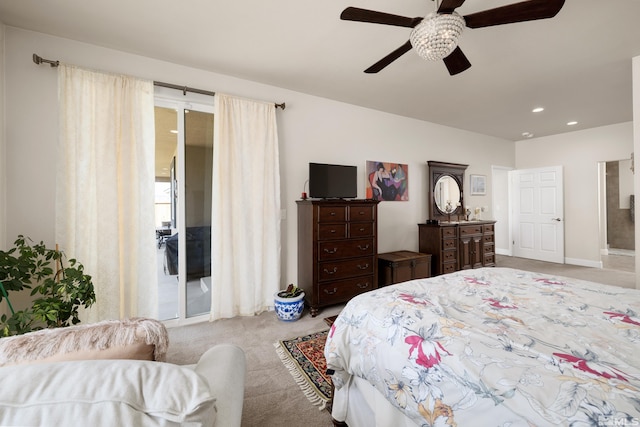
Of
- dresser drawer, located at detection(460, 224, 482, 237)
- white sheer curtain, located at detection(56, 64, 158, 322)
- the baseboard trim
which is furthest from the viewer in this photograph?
the baseboard trim

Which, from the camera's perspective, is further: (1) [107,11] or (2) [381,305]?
(1) [107,11]

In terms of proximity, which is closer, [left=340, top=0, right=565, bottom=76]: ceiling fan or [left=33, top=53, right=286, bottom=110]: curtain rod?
[left=340, top=0, right=565, bottom=76]: ceiling fan

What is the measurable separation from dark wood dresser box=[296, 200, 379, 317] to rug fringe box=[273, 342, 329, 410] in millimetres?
755

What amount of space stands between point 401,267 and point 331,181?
154cm

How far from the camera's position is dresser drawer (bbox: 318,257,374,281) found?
298 centimetres

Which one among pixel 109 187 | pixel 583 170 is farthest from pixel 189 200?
pixel 583 170

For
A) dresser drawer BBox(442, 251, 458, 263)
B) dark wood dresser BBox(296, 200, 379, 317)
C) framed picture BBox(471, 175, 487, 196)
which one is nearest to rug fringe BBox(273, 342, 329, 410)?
dark wood dresser BBox(296, 200, 379, 317)

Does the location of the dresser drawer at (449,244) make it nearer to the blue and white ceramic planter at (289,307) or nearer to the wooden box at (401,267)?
the wooden box at (401,267)

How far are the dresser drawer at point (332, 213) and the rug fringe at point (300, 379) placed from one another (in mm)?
1361

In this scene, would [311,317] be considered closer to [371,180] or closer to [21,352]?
[371,180]

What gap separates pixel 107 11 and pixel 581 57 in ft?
14.2

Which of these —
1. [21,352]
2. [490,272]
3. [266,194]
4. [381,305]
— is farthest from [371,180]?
[21,352]

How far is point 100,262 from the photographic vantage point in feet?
7.75

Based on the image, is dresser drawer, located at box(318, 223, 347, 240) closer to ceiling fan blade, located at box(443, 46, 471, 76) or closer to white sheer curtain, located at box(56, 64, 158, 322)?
white sheer curtain, located at box(56, 64, 158, 322)
